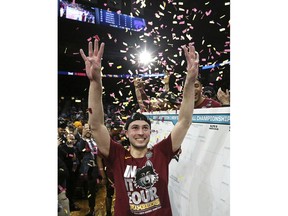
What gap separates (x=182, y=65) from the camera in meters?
1.23

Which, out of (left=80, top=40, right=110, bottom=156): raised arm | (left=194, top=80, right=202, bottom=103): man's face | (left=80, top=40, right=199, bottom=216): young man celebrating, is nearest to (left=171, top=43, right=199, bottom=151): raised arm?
(left=80, top=40, right=199, bottom=216): young man celebrating

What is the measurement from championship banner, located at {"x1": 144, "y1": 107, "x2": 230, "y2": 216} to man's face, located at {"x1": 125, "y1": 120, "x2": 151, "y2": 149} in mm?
157

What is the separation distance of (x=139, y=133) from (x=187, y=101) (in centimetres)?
22

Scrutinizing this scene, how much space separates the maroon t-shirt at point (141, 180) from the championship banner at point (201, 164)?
12 centimetres

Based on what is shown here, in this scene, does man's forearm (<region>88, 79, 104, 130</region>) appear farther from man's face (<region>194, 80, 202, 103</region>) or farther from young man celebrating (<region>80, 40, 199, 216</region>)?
man's face (<region>194, 80, 202, 103</region>)

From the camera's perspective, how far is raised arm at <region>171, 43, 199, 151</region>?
1037mm

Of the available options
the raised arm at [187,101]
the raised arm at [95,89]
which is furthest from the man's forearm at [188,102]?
the raised arm at [95,89]

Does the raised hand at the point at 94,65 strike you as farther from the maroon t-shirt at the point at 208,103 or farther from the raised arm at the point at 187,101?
the maroon t-shirt at the point at 208,103

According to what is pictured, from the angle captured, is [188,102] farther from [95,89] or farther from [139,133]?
[95,89]

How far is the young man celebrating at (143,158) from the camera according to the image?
1046mm
